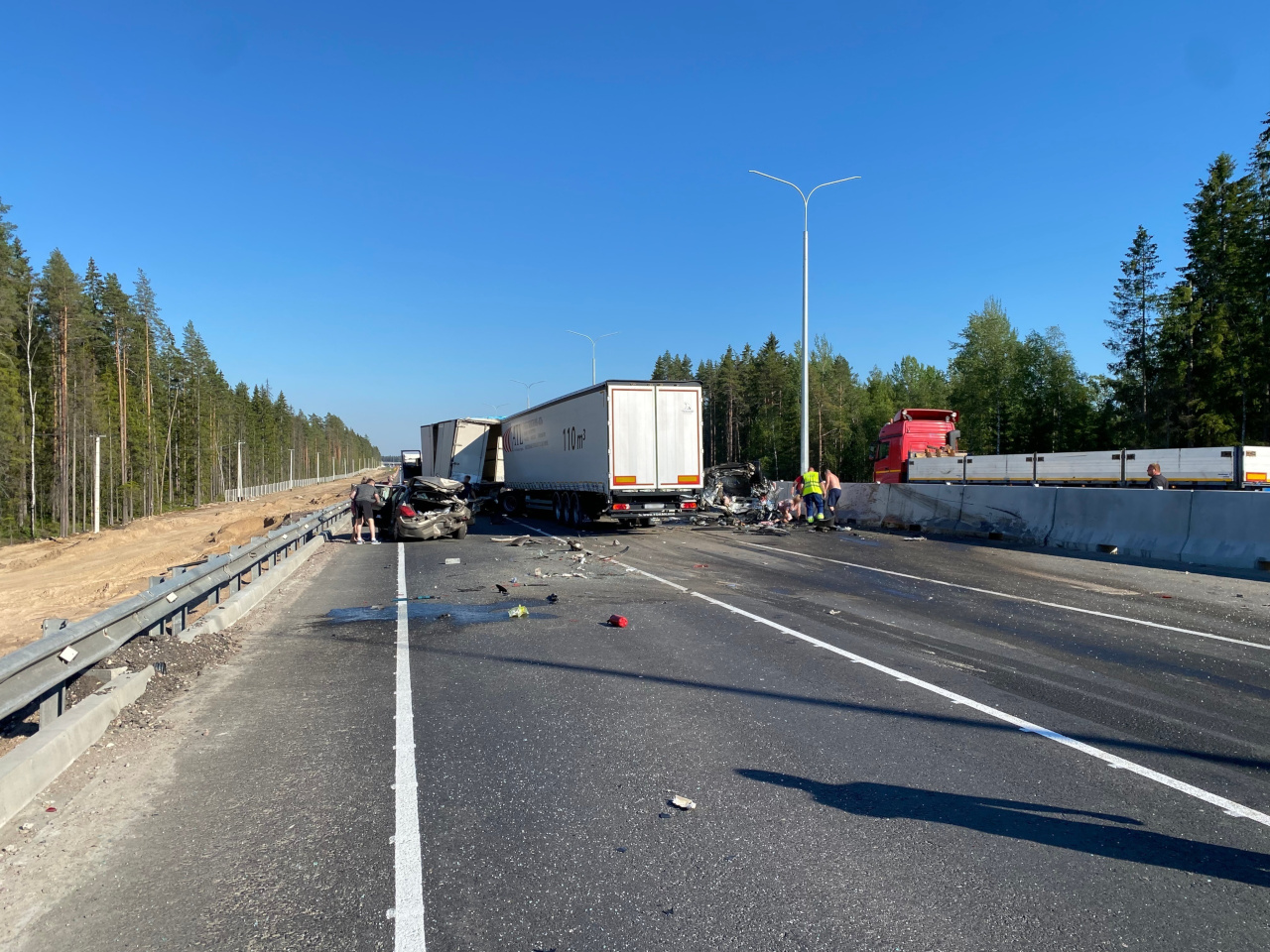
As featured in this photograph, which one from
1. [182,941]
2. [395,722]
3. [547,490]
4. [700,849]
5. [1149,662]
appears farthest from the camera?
[547,490]

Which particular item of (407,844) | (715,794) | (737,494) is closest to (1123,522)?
(737,494)

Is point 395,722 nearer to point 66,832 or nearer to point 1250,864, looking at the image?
point 66,832

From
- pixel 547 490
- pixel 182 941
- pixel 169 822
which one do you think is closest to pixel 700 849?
pixel 182 941

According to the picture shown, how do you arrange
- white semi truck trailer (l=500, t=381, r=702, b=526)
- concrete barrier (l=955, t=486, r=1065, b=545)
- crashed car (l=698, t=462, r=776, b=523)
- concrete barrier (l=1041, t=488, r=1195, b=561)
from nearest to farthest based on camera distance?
concrete barrier (l=1041, t=488, r=1195, b=561), concrete barrier (l=955, t=486, r=1065, b=545), white semi truck trailer (l=500, t=381, r=702, b=526), crashed car (l=698, t=462, r=776, b=523)

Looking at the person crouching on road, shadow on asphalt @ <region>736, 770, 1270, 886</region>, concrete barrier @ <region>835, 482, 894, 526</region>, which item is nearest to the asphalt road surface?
shadow on asphalt @ <region>736, 770, 1270, 886</region>

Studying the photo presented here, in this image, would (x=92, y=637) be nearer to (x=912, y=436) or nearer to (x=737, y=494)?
(x=737, y=494)

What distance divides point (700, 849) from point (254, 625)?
7.66 meters

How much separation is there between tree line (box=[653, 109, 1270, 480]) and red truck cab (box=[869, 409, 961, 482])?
8.20ft

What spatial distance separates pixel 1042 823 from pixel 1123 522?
570 inches

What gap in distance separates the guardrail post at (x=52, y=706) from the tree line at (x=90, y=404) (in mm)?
47716

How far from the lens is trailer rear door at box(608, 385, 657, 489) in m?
20.9

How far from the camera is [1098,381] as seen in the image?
187 ft

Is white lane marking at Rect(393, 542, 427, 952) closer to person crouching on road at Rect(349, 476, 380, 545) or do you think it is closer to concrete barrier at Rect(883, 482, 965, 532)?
person crouching on road at Rect(349, 476, 380, 545)

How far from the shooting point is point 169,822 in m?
4.04
